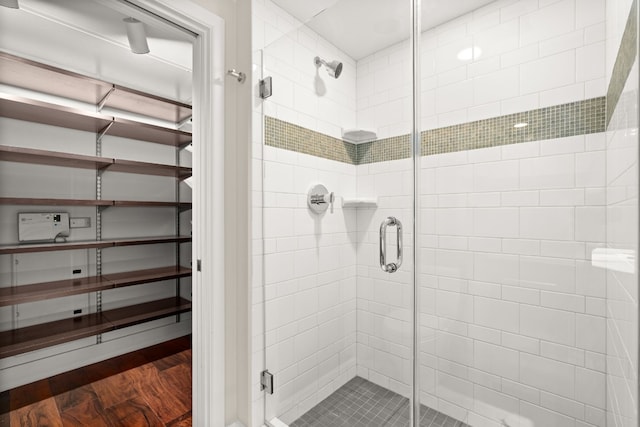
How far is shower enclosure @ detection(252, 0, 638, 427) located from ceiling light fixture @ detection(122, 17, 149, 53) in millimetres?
754

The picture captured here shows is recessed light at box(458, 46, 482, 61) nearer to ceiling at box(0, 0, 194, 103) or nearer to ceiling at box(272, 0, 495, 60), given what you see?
ceiling at box(272, 0, 495, 60)

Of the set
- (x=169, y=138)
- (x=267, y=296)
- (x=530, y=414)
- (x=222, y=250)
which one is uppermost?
(x=169, y=138)

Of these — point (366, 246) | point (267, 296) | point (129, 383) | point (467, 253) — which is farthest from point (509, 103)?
point (129, 383)

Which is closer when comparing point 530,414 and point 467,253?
point 530,414

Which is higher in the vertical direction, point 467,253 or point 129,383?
point 467,253

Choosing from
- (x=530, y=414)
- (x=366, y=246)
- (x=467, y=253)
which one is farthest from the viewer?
(x=366, y=246)

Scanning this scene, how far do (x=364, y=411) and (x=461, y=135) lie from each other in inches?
43.2

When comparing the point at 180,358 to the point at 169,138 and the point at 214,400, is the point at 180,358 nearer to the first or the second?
the point at 214,400

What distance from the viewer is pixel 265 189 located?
1.44 metres

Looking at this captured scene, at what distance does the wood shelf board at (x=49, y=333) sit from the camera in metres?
1.87

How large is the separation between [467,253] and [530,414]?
518 millimetres

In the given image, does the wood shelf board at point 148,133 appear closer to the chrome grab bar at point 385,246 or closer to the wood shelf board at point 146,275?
the wood shelf board at point 146,275

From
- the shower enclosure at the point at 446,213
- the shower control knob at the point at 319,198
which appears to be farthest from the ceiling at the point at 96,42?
the shower control knob at the point at 319,198

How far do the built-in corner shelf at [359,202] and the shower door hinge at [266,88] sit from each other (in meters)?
0.64
